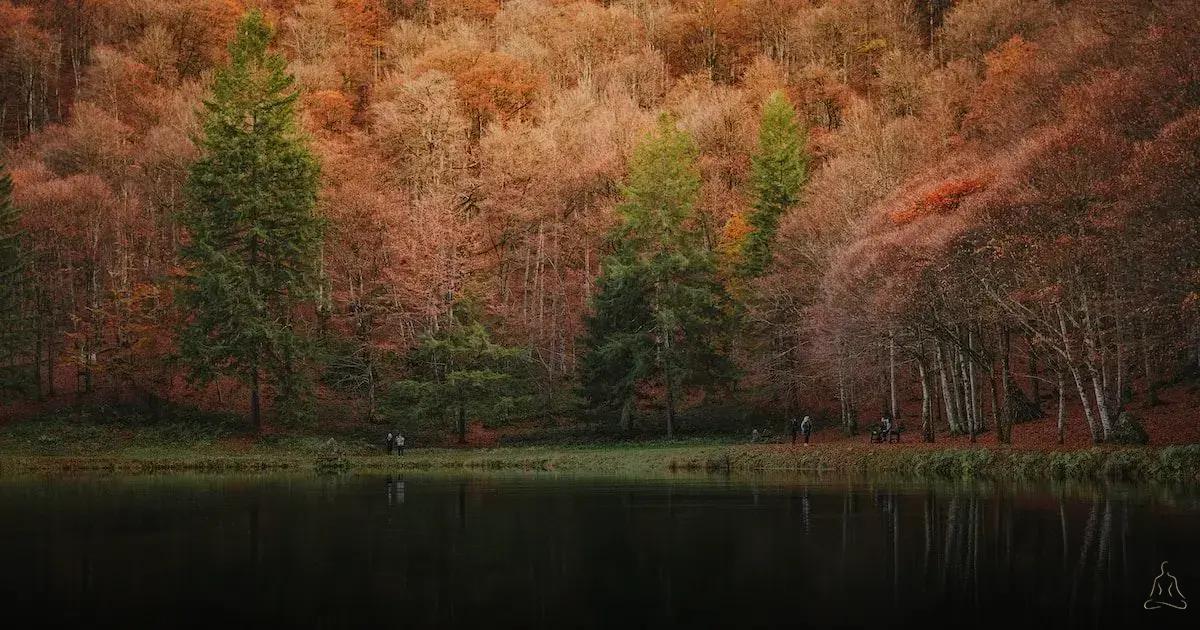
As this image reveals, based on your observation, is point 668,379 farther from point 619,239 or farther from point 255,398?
point 255,398

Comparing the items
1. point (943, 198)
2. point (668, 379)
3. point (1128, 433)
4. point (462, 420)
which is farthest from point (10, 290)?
point (1128, 433)

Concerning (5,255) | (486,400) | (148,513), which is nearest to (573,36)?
(486,400)

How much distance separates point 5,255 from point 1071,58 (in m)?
48.5

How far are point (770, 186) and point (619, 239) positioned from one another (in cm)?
864

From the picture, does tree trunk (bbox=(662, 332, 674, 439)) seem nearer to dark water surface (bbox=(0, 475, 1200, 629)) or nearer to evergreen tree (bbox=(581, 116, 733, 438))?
evergreen tree (bbox=(581, 116, 733, 438))

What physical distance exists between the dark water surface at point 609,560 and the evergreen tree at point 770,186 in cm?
3152

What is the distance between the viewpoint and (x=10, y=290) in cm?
5003

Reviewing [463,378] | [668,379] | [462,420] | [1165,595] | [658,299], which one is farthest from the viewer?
[658,299]

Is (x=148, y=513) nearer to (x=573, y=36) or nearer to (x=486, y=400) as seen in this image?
(x=486, y=400)

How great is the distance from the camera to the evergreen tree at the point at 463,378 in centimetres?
4994

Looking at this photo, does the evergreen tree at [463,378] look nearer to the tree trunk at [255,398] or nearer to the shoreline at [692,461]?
the shoreline at [692,461]

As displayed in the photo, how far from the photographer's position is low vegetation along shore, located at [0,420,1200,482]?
2697 centimetres

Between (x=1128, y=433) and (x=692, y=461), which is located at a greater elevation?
(x=1128, y=433)

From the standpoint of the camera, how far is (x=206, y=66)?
80.9m
